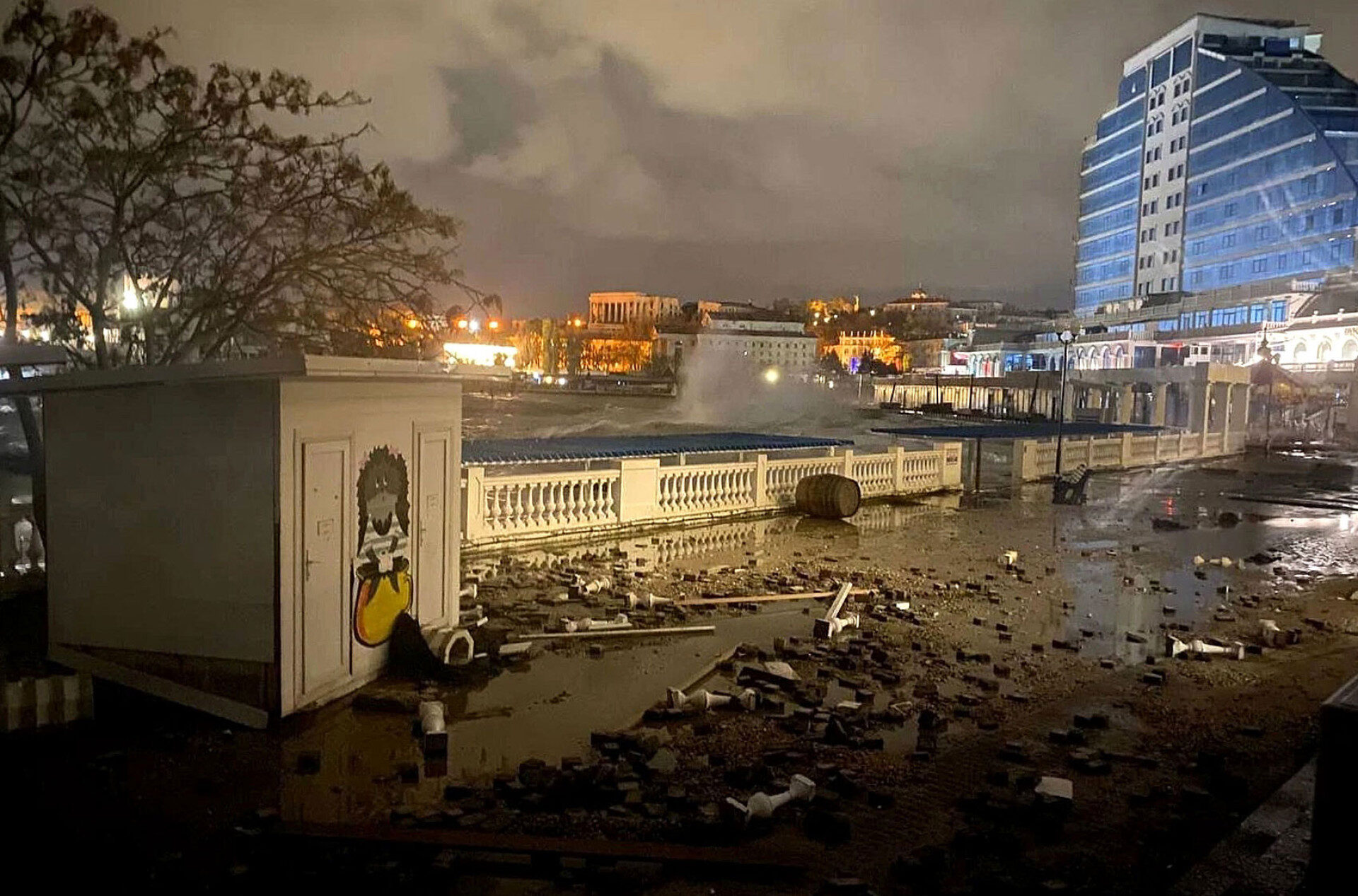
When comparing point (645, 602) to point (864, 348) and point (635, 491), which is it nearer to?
point (635, 491)

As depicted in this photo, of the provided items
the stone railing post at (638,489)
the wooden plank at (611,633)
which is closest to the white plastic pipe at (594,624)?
the wooden plank at (611,633)

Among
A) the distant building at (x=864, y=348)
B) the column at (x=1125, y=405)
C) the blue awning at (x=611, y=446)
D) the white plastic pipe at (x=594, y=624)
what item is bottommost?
the white plastic pipe at (x=594, y=624)

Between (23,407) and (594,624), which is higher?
(23,407)

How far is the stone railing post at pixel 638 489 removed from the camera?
1606 centimetres

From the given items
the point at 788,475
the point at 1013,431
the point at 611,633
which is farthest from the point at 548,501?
the point at 1013,431

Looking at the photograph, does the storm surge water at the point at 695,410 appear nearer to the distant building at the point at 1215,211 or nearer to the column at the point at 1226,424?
the column at the point at 1226,424

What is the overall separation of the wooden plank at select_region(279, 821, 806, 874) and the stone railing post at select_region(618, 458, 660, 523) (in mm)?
11186

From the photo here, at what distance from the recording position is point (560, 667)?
8.20 m

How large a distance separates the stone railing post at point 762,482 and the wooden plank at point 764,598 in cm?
700

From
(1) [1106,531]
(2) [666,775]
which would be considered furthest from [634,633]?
(1) [1106,531]

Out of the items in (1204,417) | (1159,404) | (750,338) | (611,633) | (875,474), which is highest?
(750,338)

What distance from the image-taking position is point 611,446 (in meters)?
18.0

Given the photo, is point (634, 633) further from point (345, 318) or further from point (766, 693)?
point (345, 318)

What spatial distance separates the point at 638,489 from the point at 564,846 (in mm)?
11665
